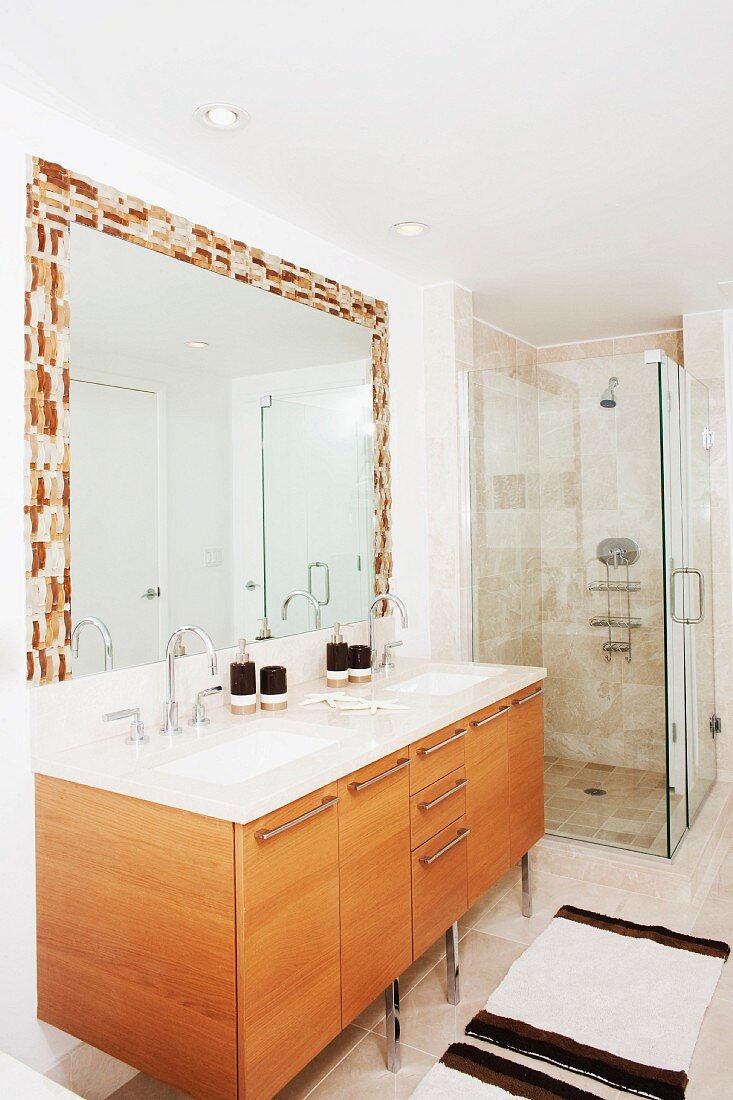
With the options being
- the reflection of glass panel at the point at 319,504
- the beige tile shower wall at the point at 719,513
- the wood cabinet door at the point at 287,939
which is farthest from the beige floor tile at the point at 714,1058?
the beige tile shower wall at the point at 719,513

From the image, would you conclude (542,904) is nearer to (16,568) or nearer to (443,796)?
(443,796)

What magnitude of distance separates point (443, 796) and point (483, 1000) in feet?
2.13

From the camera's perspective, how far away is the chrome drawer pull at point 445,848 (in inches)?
84.7

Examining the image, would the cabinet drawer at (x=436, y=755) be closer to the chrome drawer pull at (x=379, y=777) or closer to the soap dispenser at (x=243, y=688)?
the chrome drawer pull at (x=379, y=777)

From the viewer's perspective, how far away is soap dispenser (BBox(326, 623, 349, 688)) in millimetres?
2752

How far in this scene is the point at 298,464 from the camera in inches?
112

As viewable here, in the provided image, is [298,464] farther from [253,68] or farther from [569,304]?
[569,304]

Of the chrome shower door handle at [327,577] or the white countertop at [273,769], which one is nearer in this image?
the white countertop at [273,769]

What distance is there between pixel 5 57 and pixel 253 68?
54 cm

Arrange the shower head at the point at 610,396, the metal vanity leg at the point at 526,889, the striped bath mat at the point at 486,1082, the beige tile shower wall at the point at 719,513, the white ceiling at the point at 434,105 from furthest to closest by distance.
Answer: the beige tile shower wall at the point at 719,513 < the shower head at the point at 610,396 < the metal vanity leg at the point at 526,889 < the striped bath mat at the point at 486,1082 < the white ceiling at the point at 434,105

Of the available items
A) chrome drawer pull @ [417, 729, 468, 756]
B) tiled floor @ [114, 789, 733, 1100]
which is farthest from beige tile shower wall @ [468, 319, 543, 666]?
chrome drawer pull @ [417, 729, 468, 756]

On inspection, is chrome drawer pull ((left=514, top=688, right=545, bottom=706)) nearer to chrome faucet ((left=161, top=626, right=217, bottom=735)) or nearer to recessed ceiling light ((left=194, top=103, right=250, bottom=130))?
chrome faucet ((left=161, top=626, right=217, bottom=735))

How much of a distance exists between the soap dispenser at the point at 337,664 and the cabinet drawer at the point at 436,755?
539 millimetres

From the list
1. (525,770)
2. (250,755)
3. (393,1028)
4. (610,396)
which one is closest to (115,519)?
(250,755)
